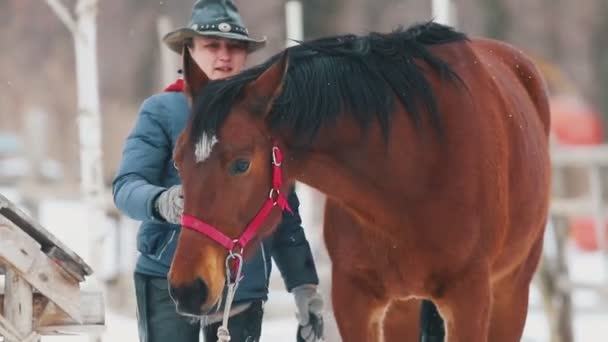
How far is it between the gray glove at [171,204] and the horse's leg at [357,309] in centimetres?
83

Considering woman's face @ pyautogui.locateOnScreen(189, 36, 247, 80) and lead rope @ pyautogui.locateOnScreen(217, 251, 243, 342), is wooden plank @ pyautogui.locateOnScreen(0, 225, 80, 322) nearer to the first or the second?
lead rope @ pyautogui.locateOnScreen(217, 251, 243, 342)

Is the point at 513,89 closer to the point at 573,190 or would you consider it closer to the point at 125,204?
the point at 125,204

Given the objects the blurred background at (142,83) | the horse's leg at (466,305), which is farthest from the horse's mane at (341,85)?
the blurred background at (142,83)

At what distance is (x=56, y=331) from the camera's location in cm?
435

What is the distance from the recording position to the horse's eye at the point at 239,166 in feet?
13.0

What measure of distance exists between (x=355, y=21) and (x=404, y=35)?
1570 cm

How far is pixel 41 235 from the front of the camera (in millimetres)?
4215

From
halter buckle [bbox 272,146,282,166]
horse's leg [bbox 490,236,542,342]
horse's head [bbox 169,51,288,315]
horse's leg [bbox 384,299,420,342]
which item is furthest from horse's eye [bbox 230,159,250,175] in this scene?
horse's leg [bbox 490,236,542,342]

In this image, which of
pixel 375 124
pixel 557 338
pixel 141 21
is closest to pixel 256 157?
pixel 375 124

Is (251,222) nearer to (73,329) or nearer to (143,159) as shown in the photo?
(143,159)

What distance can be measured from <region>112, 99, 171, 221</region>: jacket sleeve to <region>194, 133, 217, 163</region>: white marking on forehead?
37 cm

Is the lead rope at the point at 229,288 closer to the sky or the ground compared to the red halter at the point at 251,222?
closer to the ground

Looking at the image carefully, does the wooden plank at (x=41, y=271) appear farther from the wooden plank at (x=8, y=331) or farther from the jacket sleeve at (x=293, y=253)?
the jacket sleeve at (x=293, y=253)

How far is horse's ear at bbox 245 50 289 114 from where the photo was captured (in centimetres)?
402
